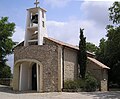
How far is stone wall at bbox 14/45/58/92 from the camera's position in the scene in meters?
26.0

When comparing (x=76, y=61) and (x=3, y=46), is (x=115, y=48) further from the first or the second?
(x=3, y=46)

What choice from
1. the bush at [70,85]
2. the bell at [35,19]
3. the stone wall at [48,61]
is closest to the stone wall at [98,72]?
the bush at [70,85]

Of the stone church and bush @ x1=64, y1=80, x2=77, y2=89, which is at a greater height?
the stone church

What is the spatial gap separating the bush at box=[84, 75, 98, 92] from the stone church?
1606 mm

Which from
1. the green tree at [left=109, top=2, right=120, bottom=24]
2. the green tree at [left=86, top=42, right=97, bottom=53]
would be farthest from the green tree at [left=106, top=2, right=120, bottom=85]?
the green tree at [left=86, top=42, right=97, bottom=53]

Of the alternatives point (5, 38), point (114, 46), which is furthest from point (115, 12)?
point (5, 38)

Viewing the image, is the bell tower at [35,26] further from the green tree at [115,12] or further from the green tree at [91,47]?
Result: the green tree at [91,47]

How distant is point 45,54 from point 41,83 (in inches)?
126

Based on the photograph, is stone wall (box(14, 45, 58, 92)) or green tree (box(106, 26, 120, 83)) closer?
stone wall (box(14, 45, 58, 92))

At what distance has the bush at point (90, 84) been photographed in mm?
27922

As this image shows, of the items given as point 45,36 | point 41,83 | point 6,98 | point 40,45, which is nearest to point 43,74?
point 41,83

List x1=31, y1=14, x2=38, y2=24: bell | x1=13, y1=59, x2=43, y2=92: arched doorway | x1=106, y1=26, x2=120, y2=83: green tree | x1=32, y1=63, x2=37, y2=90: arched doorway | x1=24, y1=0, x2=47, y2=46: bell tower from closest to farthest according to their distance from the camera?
x1=24, y1=0, x2=47, y2=46: bell tower
x1=13, y1=59, x2=43, y2=92: arched doorway
x1=31, y1=14, x2=38, y2=24: bell
x1=32, y1=63, x2=37, y2=90: arched doorway
x1=106, y1=26, x2=120, y2=83: green tree

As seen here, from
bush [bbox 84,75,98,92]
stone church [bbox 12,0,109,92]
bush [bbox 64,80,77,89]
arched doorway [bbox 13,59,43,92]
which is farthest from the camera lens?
arched doorway [bbox 13,59,43,92]

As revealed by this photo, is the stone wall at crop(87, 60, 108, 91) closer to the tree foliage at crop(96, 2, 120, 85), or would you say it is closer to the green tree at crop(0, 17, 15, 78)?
the tree foliage at crop(96, 2, 120, 85)
